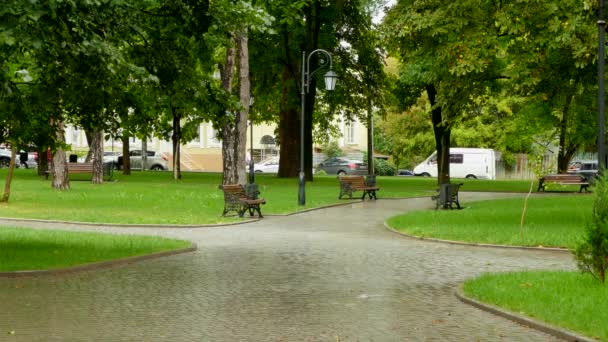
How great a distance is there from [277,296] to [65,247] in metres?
5.75

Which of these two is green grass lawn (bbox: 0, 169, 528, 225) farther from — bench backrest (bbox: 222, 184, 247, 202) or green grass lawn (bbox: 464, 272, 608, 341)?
green grass lawn (bbox: 464, 272, 608, 341)

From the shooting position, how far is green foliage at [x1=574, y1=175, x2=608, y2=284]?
1001 centimetres

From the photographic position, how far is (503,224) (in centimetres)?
1995

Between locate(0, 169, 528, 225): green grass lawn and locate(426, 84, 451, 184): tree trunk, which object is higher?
locate(426, 84, 451, 184): tree trunk

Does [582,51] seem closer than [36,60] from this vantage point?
No

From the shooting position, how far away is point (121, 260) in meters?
13.4

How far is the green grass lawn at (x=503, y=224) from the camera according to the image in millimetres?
16750

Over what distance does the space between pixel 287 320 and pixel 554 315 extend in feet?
9.17

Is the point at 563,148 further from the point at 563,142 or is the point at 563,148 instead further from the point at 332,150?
the point at 332,150

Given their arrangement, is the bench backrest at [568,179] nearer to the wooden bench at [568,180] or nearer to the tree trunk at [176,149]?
the wooden bench at [568,180]

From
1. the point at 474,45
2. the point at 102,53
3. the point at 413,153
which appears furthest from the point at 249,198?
the point at 413,153

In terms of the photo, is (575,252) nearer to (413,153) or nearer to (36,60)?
(36,60)

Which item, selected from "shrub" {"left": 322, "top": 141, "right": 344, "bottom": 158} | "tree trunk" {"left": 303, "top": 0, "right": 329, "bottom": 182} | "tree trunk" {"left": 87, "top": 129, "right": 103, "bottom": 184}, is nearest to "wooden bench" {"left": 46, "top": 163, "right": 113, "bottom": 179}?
"tree trunk" {"left": 87, "top": 129, "right": 103, "bottom": 184}

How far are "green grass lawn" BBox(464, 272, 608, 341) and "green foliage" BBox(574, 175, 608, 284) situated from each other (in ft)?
0.83
